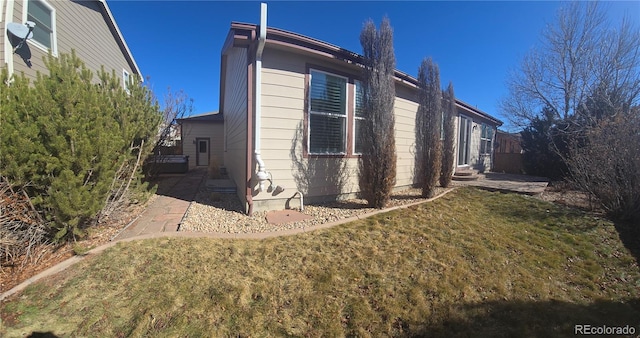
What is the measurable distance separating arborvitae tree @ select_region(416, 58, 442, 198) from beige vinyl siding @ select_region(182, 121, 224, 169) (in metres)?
13.4

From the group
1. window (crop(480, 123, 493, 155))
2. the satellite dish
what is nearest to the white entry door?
the satellite dish

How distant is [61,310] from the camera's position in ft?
7.36

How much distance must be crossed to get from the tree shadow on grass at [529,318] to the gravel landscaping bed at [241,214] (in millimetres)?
2413

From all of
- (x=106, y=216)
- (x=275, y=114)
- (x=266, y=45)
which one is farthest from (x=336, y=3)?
(x=106, y=216)

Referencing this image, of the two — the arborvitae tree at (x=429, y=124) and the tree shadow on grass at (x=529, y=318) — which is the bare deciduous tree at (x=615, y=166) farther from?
the tree shadow on grass at (x=529, y=318)

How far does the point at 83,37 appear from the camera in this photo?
26.6 ft

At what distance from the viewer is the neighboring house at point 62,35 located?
5289mm

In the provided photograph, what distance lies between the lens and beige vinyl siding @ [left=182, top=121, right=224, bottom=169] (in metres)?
16.4

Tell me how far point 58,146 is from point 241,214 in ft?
8.90

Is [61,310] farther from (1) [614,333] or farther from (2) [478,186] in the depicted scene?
(2) [478,186]

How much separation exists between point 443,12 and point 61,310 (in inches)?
377

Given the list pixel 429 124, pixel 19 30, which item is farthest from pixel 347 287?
pixel 19 30

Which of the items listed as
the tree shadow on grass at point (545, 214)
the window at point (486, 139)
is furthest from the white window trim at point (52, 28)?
the window at point (486, 139)

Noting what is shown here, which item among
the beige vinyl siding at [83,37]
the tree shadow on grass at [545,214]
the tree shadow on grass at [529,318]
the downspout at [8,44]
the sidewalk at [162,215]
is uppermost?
the beige vinyl siding at [83,37]
